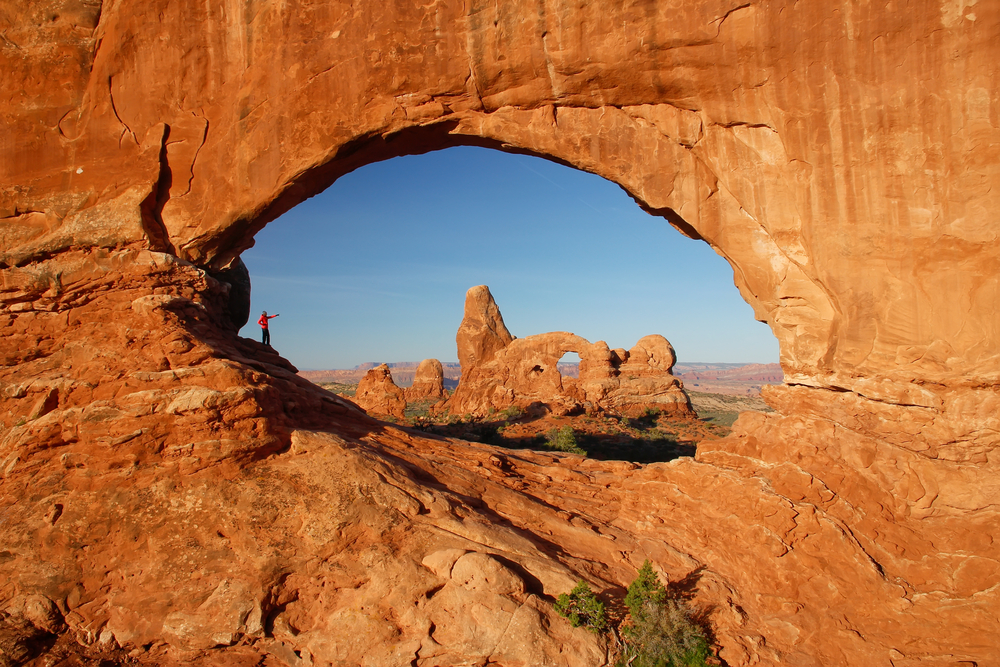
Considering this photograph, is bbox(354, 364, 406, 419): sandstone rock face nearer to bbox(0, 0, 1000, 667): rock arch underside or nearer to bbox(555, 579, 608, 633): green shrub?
bbox(0, 0, 1000, 667): rock arch underside

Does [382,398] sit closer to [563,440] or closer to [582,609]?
[563,440]

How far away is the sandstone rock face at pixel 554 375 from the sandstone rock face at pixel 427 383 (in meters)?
5.07

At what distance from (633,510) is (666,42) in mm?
6098

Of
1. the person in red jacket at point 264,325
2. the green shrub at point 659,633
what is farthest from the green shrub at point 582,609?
the person in red jacket at point 264,325

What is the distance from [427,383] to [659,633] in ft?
109

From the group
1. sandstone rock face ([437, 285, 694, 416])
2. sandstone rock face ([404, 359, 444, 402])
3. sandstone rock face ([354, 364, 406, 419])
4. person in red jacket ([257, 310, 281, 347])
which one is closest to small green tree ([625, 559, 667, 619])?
person in red jacket ([257, 310, 281, 347])

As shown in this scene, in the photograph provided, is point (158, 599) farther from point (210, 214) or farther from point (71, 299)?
point (210, 214)

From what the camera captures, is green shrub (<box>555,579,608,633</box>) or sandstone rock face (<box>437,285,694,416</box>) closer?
green shrub (<box>555,579,608,633</box>)

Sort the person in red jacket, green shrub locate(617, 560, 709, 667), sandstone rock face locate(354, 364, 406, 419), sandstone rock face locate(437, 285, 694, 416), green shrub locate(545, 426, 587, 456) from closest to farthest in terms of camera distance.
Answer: green shrub locate(617, 560, 709, 667)
the person in red jacket
green shrub locate(545, 426, 587, 456)
sandstone rock face locate(354, 364, 406, 419)
sandstone rock face locate(437, 285, 694, 416)

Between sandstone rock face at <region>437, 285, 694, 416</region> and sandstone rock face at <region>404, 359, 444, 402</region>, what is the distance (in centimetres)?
507

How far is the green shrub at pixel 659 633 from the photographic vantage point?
5.58 m

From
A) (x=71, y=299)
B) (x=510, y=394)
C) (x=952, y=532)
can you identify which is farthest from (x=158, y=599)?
(x=510, y=394)

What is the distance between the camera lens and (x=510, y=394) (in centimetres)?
2895

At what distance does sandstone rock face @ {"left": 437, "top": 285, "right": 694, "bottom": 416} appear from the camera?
28203mm
